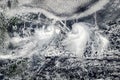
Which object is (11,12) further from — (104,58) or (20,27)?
(104,58)

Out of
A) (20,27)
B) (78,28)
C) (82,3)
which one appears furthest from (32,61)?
(82,3)

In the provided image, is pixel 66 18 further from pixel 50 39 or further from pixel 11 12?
pixel 11 12

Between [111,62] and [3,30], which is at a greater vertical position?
[3,30]

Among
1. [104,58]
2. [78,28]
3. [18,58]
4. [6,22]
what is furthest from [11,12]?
[104,58]

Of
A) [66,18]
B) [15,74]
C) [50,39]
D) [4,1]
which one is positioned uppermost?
[4,1]

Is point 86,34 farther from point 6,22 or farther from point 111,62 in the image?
point 6,22

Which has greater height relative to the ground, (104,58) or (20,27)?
(20,27)

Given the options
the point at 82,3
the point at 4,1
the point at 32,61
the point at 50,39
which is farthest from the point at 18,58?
the point at 82,3
